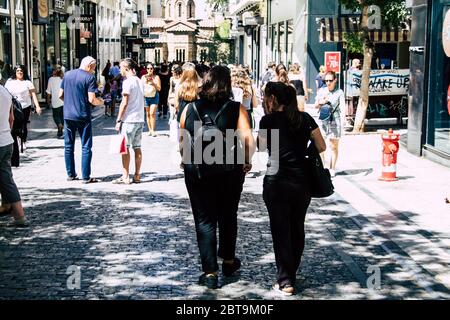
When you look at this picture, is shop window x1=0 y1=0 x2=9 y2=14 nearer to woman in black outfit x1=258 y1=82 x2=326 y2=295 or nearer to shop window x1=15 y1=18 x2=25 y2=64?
shop window x1=15 y1=18 x2=25 y2=64

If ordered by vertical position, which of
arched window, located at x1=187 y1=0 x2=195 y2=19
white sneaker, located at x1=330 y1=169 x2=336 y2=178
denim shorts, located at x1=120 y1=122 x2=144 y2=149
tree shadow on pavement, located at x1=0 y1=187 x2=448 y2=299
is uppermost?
arched window, located at x1=187 y1=0 x2=195 y2=19

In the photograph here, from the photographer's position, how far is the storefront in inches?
548

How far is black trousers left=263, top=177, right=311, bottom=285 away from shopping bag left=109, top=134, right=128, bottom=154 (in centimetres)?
528

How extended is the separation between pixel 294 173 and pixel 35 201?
16.7ft

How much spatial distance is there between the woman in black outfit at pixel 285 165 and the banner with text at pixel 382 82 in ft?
47.0

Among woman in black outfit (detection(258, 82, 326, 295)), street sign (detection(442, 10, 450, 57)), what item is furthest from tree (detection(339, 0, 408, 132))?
woman in black outfit (detection(258, 82, 326, 295))

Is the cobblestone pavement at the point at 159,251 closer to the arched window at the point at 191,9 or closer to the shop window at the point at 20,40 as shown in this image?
the shop window at the point at 20,40

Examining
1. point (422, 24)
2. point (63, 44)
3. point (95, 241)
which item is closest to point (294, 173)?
point (95, 241)

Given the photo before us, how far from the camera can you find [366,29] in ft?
60.2

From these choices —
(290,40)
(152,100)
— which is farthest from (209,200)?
(290,40)

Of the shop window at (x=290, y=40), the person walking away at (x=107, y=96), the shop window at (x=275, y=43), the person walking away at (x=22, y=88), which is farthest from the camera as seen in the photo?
the shop window at (x=275, y=43)

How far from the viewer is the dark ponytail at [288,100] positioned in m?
6.09

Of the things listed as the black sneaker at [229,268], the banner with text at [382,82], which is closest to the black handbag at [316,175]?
the black sneaker at [229,268]
